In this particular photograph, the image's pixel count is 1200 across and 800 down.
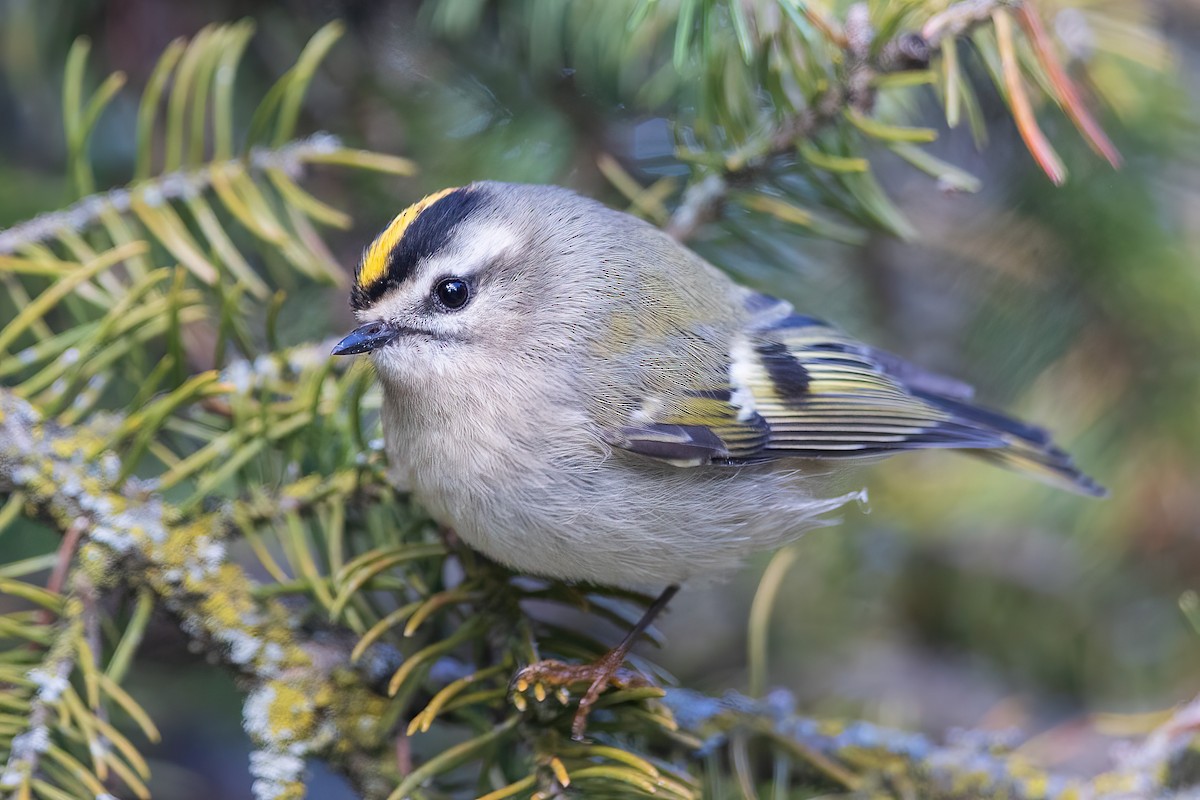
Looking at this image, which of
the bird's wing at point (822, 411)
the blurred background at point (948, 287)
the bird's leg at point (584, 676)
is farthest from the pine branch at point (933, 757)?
the bird's wing at point (822, 411)

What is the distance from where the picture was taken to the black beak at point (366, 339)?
1.38 m

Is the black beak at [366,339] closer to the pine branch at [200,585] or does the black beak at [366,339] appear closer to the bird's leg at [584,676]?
the pine branch at [200,585]

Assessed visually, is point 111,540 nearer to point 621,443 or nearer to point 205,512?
point 205,512

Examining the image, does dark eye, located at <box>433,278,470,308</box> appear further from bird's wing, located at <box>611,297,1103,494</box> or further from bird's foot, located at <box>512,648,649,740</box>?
bird's foot, located at <box>512,648,649,740</box>

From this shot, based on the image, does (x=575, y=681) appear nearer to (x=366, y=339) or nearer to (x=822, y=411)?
(x=366, y=339)

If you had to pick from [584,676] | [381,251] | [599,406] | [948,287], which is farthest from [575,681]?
[948,287]

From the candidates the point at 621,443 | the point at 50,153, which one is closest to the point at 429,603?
the point at 621,443

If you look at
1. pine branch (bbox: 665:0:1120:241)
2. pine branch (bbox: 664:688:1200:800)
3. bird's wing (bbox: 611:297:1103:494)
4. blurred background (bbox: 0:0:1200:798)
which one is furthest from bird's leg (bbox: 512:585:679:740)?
pine branch (bbox: 665:0:1120:241)

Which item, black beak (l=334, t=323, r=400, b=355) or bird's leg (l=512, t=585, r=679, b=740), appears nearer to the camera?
bird's leg (l=512, t=585, r=679, b=740)

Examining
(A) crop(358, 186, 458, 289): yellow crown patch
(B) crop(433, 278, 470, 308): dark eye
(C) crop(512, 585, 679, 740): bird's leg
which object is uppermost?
(A) crop(358, 186, 458, 289): yellow crown patch

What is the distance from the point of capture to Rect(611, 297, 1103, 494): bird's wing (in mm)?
1580

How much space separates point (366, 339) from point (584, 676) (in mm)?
533

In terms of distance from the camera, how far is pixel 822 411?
1.75m

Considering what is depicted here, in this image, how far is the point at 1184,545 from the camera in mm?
1812
